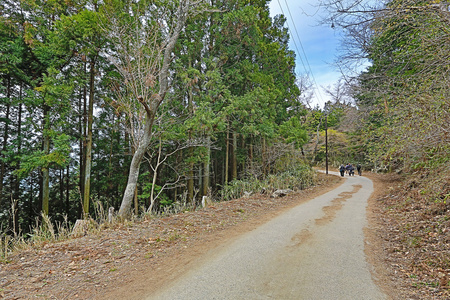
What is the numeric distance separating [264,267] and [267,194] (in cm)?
715

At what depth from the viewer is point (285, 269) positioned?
11.6ft

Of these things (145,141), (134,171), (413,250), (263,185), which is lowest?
(413,250)

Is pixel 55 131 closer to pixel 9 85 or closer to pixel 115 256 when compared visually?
pixel 9 85

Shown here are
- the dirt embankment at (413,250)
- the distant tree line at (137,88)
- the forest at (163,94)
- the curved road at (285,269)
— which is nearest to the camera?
the curved road at (285,269)

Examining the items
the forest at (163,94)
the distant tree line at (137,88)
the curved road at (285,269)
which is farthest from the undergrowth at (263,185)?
the curved road at (285,269)

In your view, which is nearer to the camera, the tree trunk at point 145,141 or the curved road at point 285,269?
the curved road at point 285,269

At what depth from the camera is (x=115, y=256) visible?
3.87 metres

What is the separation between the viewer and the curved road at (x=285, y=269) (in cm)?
289

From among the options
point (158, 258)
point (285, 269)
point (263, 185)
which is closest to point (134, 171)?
point (158, 258)

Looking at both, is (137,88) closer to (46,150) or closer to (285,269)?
(285,269)

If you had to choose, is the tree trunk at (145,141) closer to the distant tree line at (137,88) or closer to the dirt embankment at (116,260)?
the distant tree line at (137,88)

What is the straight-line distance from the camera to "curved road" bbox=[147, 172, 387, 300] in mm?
2887

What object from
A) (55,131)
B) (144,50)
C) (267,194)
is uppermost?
→ (144,50)

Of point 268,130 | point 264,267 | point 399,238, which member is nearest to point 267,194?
point 268,130
